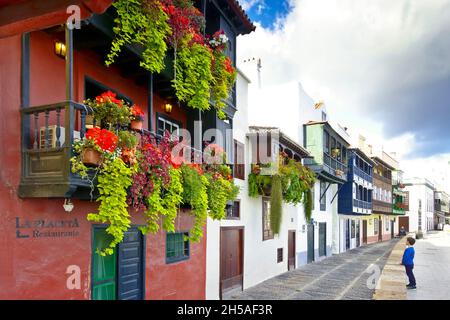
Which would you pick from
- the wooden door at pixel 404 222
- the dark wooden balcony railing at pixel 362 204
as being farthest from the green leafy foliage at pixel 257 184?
the wooden door at pixel 404 222

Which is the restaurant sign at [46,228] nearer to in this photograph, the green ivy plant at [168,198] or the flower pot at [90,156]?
the green ivy plant at [168,198]

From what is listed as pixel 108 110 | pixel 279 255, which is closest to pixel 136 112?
pixel 108 110

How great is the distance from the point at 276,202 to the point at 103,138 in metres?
12.0

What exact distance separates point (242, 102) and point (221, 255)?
19.3 feet

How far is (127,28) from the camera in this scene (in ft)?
23.4

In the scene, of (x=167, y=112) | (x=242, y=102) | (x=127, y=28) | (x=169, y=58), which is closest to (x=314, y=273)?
(x=242, y=102)

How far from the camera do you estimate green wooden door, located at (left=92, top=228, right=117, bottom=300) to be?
25.1ft

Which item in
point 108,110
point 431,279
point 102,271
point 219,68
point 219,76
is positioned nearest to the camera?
point 108,110

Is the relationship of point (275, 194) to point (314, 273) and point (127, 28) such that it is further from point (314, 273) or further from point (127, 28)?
point (127, 28)

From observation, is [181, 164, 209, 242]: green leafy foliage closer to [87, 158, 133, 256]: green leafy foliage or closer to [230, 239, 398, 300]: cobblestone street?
[87, 158, 133, 256]: green leafy foliage

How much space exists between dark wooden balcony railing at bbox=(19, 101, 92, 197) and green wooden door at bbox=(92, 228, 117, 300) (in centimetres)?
182

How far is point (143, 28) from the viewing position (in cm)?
759

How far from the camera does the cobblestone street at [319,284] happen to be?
1480cm

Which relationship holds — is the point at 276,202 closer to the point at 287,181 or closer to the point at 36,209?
the point at 287,181
